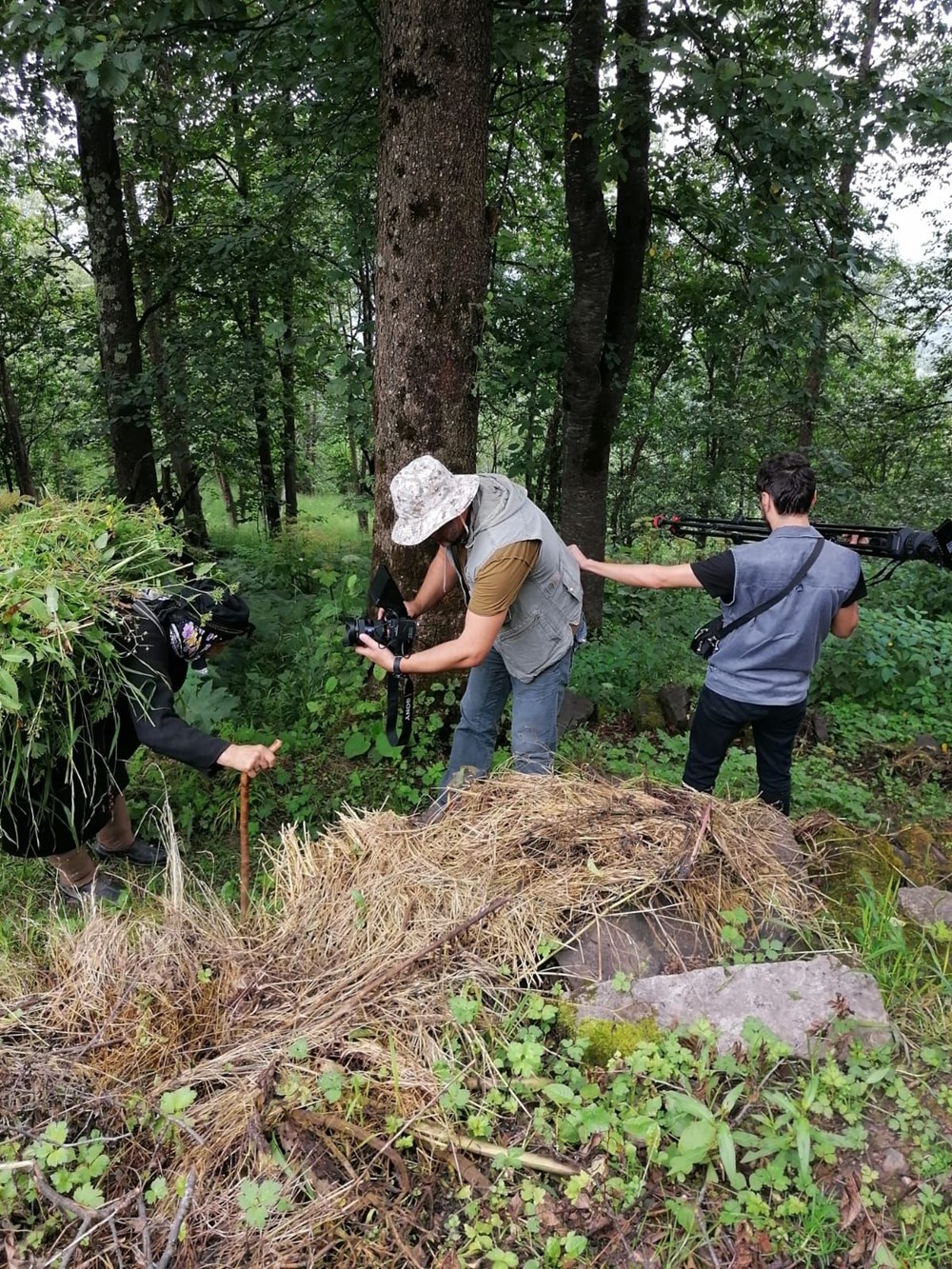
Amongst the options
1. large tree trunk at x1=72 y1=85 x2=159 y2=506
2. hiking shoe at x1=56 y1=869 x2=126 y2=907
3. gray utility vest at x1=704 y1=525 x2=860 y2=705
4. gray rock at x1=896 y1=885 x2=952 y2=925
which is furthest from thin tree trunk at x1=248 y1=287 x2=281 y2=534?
gray rock at x1=896 y1=885 x2=952 y2=925

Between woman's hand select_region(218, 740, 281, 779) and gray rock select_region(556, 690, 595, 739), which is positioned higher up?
woman's hand select_region(218, 740, 281, 779)

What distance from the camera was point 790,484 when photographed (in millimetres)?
3080

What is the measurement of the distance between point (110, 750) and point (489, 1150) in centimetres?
223

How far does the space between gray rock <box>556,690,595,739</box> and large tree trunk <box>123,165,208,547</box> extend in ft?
11.4

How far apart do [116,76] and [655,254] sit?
6614 millimetres

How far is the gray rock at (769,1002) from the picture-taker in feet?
6.15

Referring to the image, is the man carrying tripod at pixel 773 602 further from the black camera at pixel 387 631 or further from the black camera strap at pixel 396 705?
the black camera strap at pixel 396 705

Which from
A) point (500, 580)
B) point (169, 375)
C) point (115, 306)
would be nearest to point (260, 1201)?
point (500, 580)

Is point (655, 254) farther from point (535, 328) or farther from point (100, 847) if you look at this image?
point (100, 847)

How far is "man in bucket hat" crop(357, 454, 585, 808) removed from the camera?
3.00 meters

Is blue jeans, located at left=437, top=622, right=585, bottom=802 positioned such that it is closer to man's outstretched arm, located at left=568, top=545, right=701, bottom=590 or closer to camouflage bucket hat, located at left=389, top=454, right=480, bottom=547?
man's outstretched arm, located at left=568, top=545, right=701, bottom=590

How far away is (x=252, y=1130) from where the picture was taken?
1.68 m

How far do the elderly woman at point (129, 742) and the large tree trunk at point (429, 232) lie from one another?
148 centimetres

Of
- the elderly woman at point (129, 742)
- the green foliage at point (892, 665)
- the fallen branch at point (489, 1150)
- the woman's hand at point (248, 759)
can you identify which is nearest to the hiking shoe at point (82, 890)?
Answer: the elderly woman at point (129, 742)
